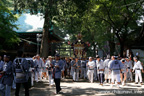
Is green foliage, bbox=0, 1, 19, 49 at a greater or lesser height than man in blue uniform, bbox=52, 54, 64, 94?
greater

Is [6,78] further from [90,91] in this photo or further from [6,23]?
[6,23]

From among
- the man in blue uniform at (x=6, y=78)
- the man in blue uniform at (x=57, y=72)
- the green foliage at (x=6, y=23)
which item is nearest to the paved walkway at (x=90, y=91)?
the man in blue uniform at (x=57, y=72)

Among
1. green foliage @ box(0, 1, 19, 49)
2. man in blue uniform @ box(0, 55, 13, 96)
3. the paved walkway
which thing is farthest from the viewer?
green foliage @ box(0, 1, 19, 49)

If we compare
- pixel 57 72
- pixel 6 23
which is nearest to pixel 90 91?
pixel 57 72

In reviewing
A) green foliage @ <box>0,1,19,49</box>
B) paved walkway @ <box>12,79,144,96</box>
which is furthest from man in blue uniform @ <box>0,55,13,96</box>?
green foliage @ <box>0,1,19,49</box>

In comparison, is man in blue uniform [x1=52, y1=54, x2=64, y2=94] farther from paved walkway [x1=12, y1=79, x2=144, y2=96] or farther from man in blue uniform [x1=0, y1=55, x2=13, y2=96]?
man in blue uniform [x1=0, y1=55, x2=13, y2=96]

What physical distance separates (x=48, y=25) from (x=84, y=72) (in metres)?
5.77

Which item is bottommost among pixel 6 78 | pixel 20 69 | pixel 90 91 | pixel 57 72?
pixel 90 91

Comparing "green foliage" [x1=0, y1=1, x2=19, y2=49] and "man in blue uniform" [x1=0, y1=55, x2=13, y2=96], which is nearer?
"man in blue uniform" [x1=0, y1=55, x2=13, y2=96]

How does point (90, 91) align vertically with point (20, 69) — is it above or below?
below

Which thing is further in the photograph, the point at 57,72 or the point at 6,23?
the point at 6,23

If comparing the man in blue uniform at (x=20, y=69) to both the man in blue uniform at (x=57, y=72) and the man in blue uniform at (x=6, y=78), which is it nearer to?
the man in blue uniform at (x=6, y=78)

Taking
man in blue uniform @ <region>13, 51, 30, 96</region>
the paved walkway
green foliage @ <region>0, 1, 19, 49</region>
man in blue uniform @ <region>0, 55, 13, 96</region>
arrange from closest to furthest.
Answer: man in blue uniform @ <region>0, 55, 13, 96</region>
man in blue uniform @ <region>13, 51, 30, 96</region>
the paved walkway
green foliage @ <region>0, 1, 19, 49</region>

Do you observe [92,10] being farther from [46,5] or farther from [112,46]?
[46,5]
